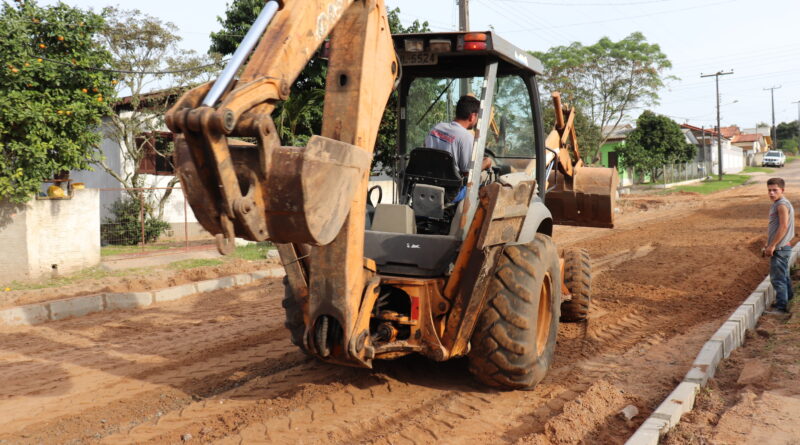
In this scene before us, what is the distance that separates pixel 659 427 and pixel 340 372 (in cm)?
253

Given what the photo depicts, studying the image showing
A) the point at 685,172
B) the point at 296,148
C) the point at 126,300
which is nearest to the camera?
the point at 296,148

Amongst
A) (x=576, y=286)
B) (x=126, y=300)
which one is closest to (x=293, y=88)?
(x=126, y=300)

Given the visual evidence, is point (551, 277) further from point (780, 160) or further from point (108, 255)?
point (780, 160)

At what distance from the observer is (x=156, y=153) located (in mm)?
17953

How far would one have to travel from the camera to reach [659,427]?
13.7ft

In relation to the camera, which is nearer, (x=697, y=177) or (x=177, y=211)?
(x=177, y=211)

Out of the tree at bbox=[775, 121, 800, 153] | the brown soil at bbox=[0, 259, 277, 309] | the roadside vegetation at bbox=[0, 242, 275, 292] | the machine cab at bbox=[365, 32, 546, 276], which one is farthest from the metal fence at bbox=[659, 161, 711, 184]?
the tree at bbox=[775, 121, 800, 153]

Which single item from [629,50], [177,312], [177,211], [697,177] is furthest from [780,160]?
[177,312]

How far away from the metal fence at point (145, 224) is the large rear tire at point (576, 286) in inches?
376

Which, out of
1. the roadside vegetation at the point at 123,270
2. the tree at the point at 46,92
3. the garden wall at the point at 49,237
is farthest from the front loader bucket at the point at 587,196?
the garden wall at the point at 49,237

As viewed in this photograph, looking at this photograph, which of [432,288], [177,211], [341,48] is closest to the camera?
[341,48]

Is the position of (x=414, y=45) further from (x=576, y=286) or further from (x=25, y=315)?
(x=25, y=315)

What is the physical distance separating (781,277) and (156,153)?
15.2m

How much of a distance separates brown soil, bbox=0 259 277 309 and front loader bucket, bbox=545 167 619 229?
637 centimetres
